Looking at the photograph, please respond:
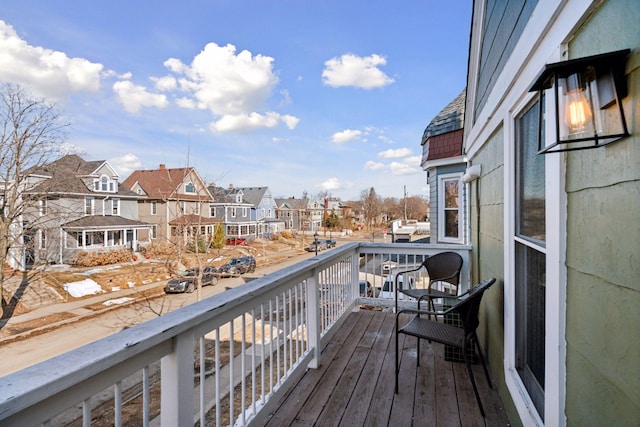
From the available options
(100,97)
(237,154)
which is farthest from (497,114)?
(237,154)

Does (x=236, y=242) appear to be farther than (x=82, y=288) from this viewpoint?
Yes

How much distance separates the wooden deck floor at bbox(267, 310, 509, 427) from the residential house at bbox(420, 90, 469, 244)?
136 inches

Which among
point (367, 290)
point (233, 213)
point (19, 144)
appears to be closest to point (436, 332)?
point (367, 290)

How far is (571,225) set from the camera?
106cm

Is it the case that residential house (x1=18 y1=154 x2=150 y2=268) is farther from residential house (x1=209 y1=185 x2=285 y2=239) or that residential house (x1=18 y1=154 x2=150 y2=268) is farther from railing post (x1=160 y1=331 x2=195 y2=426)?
railing post (x1=160 y1=331 x2=195 y2=426)

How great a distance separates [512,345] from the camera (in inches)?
76.5

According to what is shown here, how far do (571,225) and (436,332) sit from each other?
1531 mm

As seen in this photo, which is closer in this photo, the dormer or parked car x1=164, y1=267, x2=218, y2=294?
parked car x1=164, y1=267, x2=218, y2=294

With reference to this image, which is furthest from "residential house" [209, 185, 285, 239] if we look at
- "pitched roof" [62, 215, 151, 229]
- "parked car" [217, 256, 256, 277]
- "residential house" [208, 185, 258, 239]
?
"parked car" [217, 256, 256, 277]

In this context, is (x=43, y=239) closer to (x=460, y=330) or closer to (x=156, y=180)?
A: (x=156, y=180)

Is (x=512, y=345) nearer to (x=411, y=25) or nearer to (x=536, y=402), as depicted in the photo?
(x=536, y=402)

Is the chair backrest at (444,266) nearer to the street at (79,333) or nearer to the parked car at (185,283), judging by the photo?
the street at (79,333)

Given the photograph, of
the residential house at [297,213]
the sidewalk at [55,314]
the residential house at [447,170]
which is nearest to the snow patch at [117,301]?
the sidewalk at [55,314]

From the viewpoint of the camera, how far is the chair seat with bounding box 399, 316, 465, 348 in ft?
7.24
